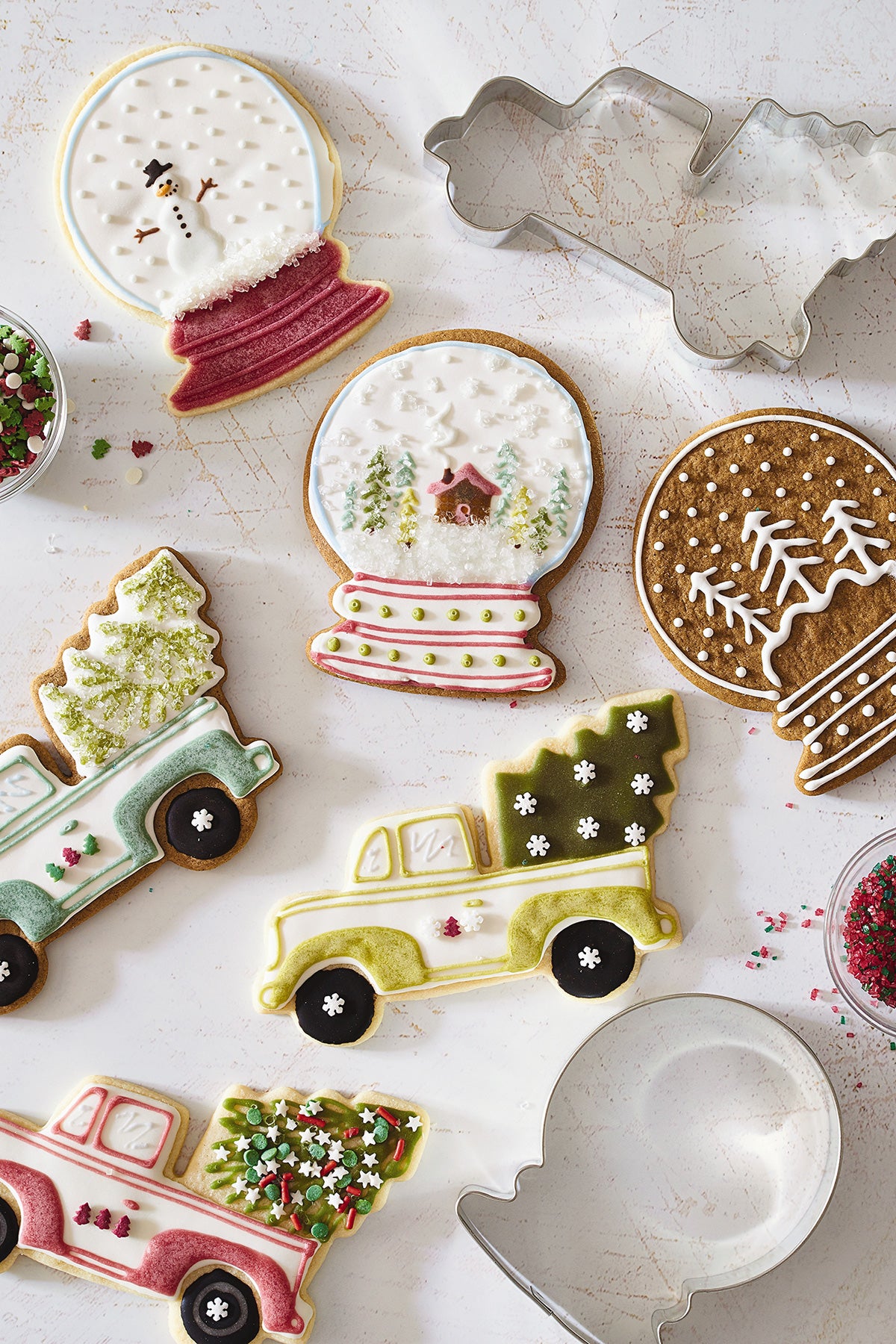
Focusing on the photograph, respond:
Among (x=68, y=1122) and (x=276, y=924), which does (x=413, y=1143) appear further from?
(x=68, y=1122)

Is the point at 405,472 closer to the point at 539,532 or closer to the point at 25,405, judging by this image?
the point at 539,532

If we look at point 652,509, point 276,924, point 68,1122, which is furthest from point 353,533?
point 68,1122

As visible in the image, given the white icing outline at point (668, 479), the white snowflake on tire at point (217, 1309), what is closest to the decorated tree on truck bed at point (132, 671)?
the white icing outline at point (668, 479)

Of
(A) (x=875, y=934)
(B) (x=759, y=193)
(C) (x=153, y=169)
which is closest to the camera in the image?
(A) (x=875, y=934)

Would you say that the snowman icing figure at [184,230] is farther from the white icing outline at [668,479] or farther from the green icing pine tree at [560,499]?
the white icing outline at [668,479]

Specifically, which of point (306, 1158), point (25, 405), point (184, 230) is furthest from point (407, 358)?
point (306, 1158)

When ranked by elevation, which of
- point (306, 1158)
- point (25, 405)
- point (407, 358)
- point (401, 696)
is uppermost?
point (25, 405)

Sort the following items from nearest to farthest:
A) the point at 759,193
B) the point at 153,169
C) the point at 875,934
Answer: the point at 875,934
the point at 153,169
the point at 759,193

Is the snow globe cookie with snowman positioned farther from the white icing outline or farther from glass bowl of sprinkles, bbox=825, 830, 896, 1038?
glass bowl of sprinkles, bbox=825, 830, 896, 1038
